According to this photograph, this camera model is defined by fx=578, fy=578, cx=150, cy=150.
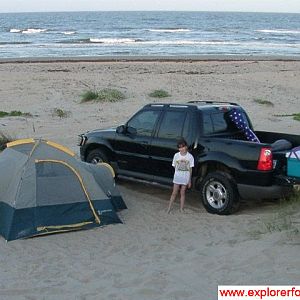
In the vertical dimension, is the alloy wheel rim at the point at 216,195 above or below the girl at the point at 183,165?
below

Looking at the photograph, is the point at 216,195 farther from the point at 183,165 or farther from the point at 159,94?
the point at 159,94

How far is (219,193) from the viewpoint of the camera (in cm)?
870

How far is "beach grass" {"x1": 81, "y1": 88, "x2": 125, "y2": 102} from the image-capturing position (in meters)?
20.4

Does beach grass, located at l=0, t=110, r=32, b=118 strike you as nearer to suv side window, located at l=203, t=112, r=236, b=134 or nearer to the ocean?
suv side window, located at l=203, t=112, r=236, b=134

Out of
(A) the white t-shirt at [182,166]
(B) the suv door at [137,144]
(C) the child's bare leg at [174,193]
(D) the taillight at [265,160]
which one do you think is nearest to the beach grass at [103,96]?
(B) the suv door at [137,144]

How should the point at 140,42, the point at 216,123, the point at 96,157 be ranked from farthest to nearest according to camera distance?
the point at 140,42 → the point at 96,157 → the point at 216,123

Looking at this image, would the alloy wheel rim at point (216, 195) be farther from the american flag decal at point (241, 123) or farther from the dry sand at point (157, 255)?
the american flag decal at point (241, 123)

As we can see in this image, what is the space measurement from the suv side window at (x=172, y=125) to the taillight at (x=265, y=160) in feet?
5.07

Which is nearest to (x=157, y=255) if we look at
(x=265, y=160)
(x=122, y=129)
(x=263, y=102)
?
(x=265, y=160)

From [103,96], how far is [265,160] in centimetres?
1302

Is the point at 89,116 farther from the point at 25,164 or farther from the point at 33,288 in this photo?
the point at 33,288

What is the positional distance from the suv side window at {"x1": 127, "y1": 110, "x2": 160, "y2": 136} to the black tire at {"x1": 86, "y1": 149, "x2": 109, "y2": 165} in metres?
0.81

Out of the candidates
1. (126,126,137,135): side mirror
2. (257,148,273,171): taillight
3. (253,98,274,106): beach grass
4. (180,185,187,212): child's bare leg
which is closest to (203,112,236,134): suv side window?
(180,185,187,212): child's bare leg

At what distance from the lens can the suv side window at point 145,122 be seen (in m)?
9.75
